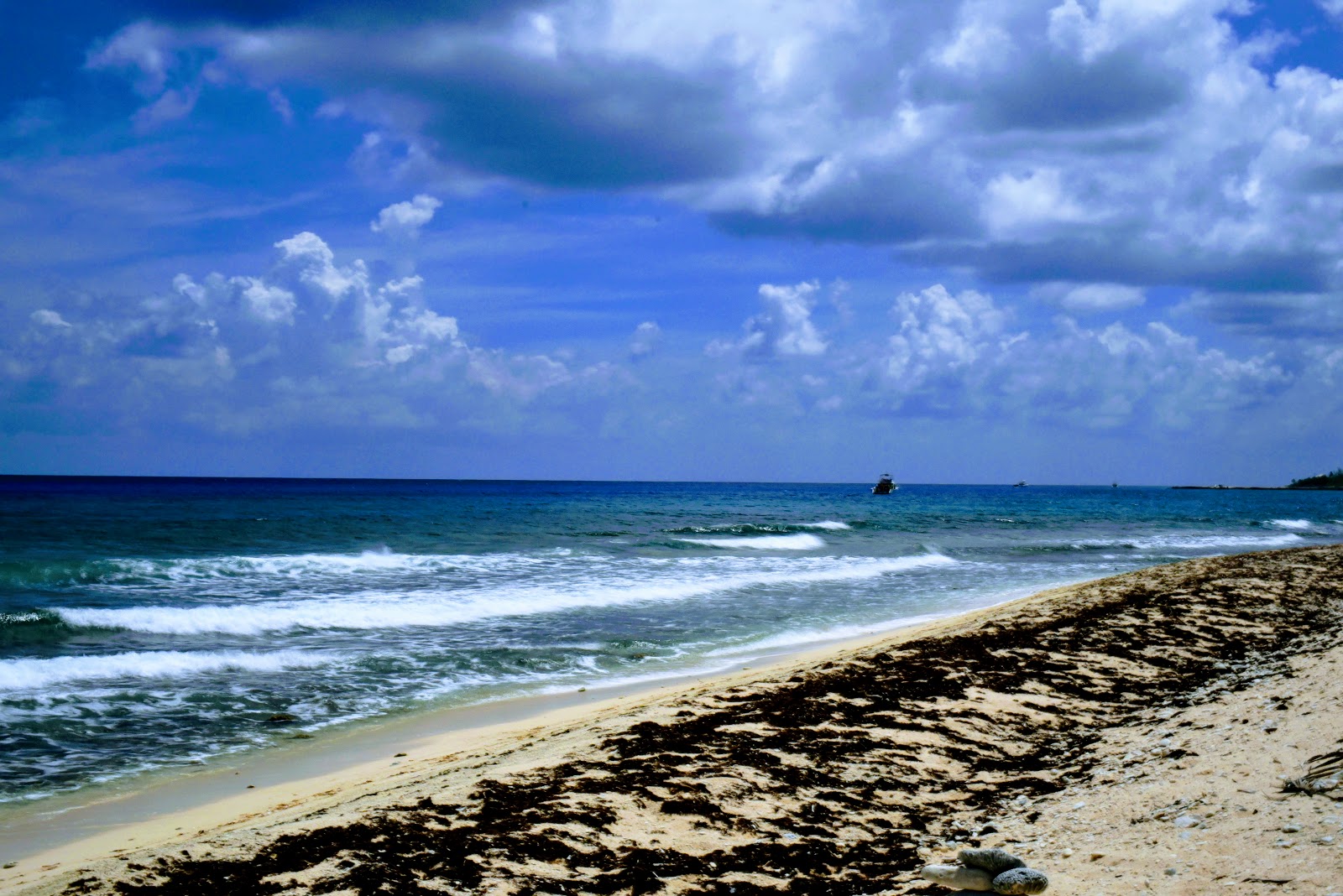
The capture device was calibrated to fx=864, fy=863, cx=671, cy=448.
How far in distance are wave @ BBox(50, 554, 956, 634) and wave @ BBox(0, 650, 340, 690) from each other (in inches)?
99.7

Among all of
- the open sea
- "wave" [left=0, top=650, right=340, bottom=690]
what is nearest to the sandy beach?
the open sea

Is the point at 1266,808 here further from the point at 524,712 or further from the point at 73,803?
the point at 73,803

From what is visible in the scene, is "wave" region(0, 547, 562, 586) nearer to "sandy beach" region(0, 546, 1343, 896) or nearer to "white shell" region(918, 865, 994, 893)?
"sandy beach" region(0, 546, 1343, 896)

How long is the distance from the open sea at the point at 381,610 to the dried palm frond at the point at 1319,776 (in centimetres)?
762

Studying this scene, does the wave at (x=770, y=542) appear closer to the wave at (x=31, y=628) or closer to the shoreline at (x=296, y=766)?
the wave at (x=31, y=628)

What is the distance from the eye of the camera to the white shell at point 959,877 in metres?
4.19

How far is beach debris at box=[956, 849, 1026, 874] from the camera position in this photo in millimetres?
4219

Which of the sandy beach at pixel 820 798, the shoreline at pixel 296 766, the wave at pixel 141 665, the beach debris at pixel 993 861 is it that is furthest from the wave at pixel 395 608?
the beach debris at pixel 993 861

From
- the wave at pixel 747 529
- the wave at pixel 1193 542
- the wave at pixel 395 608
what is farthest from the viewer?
the wave at pixel 747 529

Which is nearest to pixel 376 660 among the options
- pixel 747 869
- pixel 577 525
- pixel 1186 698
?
pixel 747 869

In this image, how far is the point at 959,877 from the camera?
169 inches

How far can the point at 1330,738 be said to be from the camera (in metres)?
5.85

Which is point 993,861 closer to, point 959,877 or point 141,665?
point 959,877

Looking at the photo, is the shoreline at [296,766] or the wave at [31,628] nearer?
the shoreline at [296,766]
